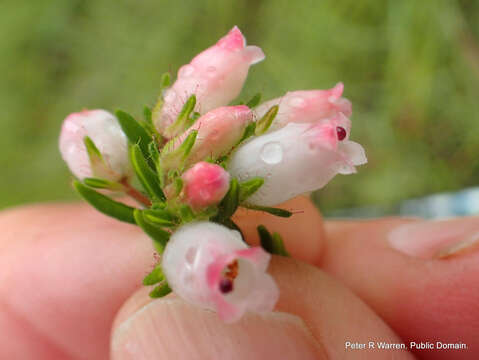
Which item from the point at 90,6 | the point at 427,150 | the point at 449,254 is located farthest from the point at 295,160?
the point at 90,6

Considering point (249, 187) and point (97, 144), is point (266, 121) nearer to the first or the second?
point (249, 187)

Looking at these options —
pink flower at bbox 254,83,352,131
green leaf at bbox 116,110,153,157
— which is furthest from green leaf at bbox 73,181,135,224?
pink flower at bbox 254,83,352,131

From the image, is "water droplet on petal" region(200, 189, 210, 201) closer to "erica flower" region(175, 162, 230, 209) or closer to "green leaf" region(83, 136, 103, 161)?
"erica flower" region(175, 162, 230, 209)

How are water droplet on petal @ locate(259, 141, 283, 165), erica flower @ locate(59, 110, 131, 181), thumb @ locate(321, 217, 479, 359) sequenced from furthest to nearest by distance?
thumb @ locate(321, 217, 479, 359) < erica flower @ locate(59, 110, 131, 181) < water droplet on petal @ locate(259, 141, 283, 165)

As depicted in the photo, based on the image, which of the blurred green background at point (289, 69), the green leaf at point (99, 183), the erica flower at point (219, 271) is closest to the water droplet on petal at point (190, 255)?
the erica flower at point (219, 271)

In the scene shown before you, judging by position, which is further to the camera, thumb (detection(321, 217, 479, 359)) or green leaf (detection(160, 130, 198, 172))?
thumb (detection(321, 217, 479, 359))

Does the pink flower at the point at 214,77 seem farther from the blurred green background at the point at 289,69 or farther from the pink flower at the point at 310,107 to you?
the blurred green background at the point at 289,69

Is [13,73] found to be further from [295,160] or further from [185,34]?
[295,160]
